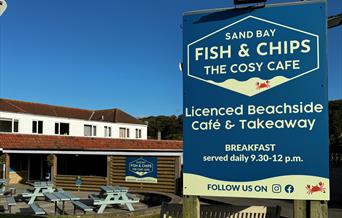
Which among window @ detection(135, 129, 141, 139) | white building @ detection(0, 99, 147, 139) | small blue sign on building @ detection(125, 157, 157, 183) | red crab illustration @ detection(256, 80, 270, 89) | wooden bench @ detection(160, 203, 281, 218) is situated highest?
white building @ detection(0, 99, 147, 139)

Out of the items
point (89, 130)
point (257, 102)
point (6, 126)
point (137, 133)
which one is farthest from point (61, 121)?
point (257, 102)

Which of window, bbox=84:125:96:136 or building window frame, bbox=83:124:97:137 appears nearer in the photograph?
building window frame, bbox=83:124:97:137

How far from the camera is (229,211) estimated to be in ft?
14.7

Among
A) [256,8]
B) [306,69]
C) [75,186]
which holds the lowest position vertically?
[75,186]

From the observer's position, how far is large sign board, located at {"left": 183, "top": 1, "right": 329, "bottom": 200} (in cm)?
347

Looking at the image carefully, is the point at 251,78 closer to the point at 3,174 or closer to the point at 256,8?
the point at 256,8

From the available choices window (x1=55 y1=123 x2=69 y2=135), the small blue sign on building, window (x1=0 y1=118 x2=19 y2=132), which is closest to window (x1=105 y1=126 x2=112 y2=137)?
window (x1=55 y1=123 x2=69 y2=135)

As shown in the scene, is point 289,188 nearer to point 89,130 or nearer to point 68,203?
point 68,203

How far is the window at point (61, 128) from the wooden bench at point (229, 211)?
30.6 m

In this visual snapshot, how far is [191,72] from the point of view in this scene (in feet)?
12.7

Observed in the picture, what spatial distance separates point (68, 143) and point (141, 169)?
10.8 metres

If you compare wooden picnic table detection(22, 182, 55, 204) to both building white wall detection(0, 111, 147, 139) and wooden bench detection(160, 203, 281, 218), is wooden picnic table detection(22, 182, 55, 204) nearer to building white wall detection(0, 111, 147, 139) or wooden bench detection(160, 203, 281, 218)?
wooden bench detection(160, 203, 281, 218)

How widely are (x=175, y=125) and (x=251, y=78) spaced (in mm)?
71206

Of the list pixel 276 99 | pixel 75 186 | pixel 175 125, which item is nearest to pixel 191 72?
pixel 276 99
